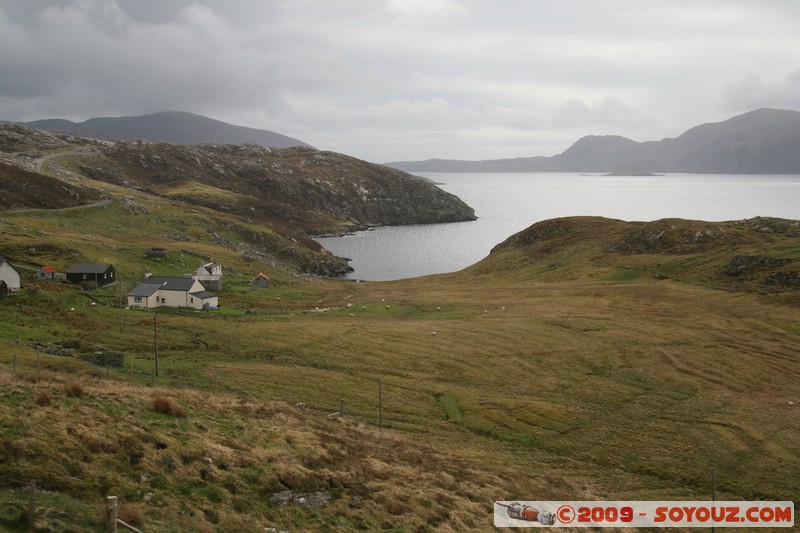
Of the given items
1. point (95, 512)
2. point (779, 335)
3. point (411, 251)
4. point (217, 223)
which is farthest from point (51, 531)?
point (411, 251)

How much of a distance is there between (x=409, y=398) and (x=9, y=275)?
5266 cm

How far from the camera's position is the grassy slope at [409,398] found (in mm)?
25438

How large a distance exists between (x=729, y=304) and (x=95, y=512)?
9415 cm

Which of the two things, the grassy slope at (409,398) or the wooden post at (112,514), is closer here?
the wooden post at (112,514)

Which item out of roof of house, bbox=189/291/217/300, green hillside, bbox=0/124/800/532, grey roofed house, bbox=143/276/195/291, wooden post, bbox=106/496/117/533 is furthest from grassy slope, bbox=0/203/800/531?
grey roofed house, bbox=143/276/195/291

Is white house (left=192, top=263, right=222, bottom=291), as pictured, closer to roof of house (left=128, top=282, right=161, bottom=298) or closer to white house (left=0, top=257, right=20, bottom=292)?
roof of house (left=128, top=282, right=161, bottom=298)

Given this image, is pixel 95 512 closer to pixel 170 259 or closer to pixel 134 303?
pixel 134 303

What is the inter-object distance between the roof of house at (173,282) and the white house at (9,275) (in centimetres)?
1663

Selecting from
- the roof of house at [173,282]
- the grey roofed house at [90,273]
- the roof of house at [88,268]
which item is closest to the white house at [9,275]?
the grey roofed house at [90,273]

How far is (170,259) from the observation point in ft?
356

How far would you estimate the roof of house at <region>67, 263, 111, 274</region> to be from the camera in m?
83.4

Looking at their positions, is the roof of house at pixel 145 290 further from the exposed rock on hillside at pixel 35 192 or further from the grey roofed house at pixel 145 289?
the exposed rock on hillside at pixel 35 192

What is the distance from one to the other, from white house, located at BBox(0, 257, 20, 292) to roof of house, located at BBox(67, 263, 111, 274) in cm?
1081

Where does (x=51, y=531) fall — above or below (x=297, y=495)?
above
